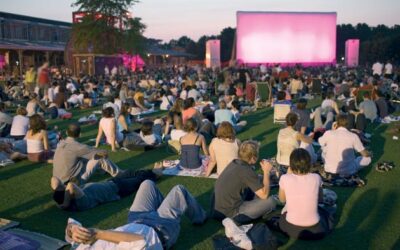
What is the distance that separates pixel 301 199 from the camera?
4250mm

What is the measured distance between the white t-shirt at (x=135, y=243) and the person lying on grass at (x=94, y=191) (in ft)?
5.84

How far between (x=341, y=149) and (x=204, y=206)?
2380mm

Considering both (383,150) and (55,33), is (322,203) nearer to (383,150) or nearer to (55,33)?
(383,150)

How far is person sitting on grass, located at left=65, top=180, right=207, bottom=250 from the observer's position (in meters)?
3.15

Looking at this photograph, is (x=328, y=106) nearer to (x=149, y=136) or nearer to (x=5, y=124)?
(x=149, y=136)

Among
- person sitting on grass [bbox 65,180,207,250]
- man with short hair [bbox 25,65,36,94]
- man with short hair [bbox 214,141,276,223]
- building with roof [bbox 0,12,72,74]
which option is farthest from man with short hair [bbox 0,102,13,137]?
building with roof [bbox 0,12,72,74]

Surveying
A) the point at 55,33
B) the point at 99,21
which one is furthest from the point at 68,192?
the point at 55,33

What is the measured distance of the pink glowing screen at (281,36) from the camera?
32438mm

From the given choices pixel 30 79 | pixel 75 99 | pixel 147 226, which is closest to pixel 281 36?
pixel 30 79

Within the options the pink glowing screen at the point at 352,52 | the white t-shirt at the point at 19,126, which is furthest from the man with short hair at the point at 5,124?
the pink glowing screen at the point at 352,52

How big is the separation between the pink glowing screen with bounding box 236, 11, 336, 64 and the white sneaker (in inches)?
1157

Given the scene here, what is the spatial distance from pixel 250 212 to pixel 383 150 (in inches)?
207

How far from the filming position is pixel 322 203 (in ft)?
16.7

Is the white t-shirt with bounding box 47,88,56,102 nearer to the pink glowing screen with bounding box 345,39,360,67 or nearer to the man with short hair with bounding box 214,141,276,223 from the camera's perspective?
the man with short hair with bounding box 214,141,276,223
